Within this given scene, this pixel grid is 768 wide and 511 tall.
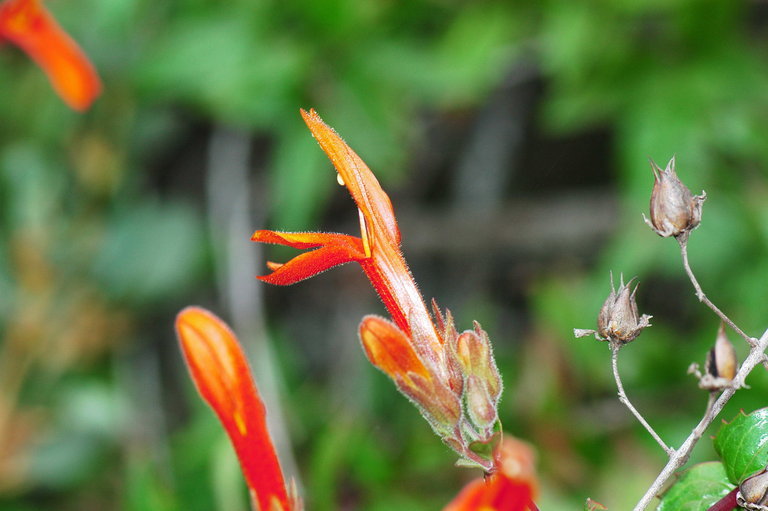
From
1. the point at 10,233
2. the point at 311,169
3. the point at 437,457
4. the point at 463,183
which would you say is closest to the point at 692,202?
the point at 437,457

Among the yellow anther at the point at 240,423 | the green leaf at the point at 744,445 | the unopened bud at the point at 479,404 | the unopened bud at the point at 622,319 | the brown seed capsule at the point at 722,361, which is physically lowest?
the green leaf at the point at 744,445

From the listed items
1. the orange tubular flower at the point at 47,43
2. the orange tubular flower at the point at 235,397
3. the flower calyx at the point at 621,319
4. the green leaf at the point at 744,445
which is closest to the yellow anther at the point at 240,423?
the orange tubular flower at the point at 235,397

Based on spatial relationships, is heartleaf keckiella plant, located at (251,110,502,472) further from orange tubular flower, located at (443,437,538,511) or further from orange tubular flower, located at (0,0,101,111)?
orange tubular flower, located at (0,0,101,111)

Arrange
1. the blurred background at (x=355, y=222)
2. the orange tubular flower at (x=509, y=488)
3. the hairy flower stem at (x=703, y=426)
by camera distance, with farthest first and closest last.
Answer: the blurred background at (x=355, y=222), the hairy flower stem at (x=703, y=426), the orange tubular flower at (x=509, y=488)

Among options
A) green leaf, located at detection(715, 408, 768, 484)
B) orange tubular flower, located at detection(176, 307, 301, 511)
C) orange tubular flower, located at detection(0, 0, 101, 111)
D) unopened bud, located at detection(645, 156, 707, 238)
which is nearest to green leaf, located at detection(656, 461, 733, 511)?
green leaf, located at detection(715, 408, 768, 484)

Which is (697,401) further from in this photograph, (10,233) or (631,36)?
(10,233)

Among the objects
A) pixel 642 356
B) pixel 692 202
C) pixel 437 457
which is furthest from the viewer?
pixel 642 356

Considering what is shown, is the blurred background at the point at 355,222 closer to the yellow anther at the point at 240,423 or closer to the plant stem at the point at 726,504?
the yellow anther at the point at 240,423

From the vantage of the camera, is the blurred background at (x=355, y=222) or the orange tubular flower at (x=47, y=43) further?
the blurred background at (x=355, y=222)
